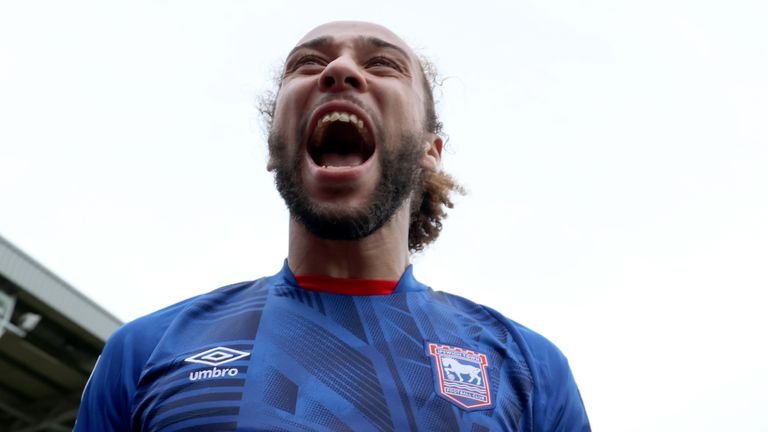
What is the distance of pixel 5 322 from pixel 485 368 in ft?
37.3

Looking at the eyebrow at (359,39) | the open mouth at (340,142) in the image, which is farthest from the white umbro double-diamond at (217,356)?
the eyebrow at (359,39)

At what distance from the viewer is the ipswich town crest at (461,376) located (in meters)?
2.23

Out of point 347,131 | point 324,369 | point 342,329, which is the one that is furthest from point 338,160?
point 324,369

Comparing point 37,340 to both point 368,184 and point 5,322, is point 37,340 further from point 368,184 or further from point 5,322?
point 368,184

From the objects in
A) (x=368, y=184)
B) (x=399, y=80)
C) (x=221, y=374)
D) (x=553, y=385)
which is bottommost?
(x=553, y=385)

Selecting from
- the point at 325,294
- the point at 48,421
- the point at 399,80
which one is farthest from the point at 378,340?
the point at 48,421

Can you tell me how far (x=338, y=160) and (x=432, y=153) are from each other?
17.3 inches

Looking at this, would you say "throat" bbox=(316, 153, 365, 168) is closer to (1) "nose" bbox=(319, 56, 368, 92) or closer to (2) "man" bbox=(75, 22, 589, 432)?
(2) "man" bbox=(75, 22, 589, 432)

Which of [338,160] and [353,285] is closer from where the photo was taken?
[353,285]

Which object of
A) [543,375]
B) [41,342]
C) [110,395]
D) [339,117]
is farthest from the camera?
[41,342]

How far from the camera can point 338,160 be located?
2.79m

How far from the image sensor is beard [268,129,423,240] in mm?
2506

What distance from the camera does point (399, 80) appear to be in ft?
9.30

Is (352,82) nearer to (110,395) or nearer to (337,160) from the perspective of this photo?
(337,160)
